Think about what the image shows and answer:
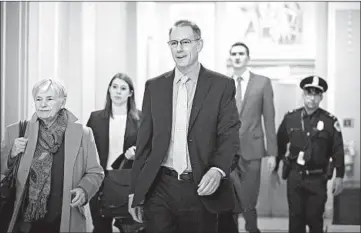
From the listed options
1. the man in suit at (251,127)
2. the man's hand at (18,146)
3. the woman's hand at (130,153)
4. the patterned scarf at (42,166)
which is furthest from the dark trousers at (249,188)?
the man's hand at (18,146)

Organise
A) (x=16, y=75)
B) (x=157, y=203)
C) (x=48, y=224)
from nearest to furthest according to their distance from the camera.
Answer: (x=157, y=203), (x=48, y=224), (x=16, y=75)

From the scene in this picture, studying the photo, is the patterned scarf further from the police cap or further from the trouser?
the police cap

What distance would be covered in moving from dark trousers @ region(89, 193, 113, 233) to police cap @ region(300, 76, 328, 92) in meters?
1.86

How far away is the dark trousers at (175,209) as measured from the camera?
4.24m

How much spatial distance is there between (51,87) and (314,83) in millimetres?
2055

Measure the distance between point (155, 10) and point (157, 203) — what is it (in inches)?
69.6

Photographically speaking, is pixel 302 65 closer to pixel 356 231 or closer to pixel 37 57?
pixel 356 231

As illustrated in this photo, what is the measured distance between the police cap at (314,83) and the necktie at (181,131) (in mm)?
1211

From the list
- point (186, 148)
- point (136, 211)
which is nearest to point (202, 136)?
point (186, 148)

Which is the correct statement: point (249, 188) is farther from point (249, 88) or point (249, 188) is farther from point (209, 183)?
point (209, 183)

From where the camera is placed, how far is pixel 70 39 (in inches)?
206

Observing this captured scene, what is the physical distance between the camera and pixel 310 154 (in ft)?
17.3

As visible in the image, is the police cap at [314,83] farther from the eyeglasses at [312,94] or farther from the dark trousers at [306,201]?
the dark trousers at [306,201]

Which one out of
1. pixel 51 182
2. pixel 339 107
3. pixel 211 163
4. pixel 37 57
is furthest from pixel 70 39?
pixel 339 107
